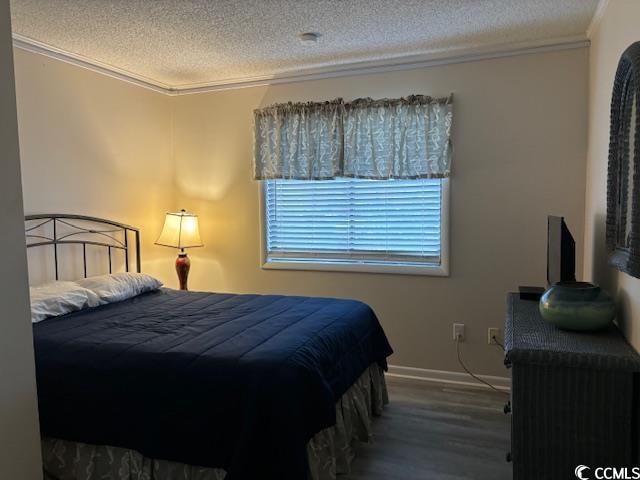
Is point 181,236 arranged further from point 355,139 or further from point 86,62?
point 355,139

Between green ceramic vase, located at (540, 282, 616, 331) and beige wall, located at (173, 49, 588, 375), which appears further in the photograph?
beige wall, located at (173, 49, 588, 375)

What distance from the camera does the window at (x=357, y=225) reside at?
3664mm

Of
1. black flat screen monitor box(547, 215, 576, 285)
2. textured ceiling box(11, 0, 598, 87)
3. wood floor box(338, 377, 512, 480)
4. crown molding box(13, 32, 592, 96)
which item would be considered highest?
textured ceiling box(11, 0, 598, 87)

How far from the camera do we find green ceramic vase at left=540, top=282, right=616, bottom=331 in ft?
6.28

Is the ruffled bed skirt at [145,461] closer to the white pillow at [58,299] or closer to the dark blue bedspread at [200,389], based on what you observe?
the dark blue bedspread at [200,389]

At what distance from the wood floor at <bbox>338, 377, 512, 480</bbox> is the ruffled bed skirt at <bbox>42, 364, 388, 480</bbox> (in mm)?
178

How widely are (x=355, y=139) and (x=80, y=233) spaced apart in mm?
2132

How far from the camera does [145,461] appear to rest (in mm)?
2051

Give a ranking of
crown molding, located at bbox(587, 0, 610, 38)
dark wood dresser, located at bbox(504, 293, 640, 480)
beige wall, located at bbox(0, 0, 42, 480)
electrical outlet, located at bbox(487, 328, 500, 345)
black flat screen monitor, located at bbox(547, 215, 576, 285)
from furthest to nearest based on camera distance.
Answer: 1. electrical outlet, located at bbox(487, 328, 500, 345)
2. crown molding, located at bbox(587, 0, 610, 38)
3. black flat screen monitor, located at bbox(547, 215, 576, 285)
4. dark wood dresser, located at bbox(504, 293, 640, 480)
5. beige wall, located at bbox(0, 0, 42, 480)

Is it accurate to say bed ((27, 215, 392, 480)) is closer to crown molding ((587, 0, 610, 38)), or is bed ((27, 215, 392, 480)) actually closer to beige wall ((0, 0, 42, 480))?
beige wall ((0, 0, 42, 480))

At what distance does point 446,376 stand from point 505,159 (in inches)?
64.2

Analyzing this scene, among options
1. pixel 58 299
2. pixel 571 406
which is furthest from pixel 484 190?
pixel 58 299

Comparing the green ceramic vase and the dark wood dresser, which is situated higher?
the green ceramic vase

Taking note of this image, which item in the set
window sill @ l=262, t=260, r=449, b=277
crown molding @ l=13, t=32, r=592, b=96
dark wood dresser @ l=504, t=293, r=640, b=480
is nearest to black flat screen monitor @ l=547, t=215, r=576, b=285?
dark wood dresser @ l=504, t=293, r=640, b=480
